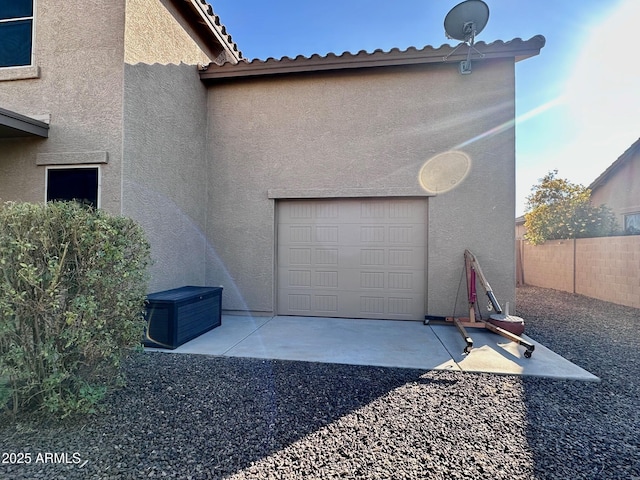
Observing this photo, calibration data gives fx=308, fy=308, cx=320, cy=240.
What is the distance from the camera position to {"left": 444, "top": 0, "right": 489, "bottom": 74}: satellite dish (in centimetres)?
511

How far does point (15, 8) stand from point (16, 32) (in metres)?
0.40

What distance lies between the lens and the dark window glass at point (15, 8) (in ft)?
16.7

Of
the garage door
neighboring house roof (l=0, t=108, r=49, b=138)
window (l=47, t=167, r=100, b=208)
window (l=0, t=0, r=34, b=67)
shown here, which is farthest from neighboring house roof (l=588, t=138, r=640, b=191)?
→ window (l=0, t=0, r=34, b=67)

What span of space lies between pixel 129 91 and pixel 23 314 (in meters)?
3.80

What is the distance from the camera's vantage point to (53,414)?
8.85ft

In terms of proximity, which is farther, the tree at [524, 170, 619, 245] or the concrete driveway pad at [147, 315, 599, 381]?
the tree at [524, 170, 619, 245]

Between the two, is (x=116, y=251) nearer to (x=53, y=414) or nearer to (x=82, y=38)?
(x=53, y=414)

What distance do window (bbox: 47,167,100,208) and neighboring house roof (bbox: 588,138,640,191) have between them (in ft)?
52.8

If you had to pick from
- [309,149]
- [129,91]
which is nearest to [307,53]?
[309,149]

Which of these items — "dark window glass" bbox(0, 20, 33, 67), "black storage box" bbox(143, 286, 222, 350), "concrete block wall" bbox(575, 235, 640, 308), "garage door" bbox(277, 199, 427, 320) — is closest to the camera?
"black storage box" bbox(143, 286, 222, 350)

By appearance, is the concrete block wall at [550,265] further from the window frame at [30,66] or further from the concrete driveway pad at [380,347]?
the window frame at [30,66]

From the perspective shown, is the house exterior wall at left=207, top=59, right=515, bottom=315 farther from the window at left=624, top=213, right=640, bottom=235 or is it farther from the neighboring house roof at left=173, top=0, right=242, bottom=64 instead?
the window at left=624, top=213, right=640, bottom=235

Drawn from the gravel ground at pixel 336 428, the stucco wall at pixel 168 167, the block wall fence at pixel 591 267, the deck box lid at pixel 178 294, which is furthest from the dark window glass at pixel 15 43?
the block wall fence at pixel 591 267

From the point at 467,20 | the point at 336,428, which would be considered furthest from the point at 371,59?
the point at 336,428
